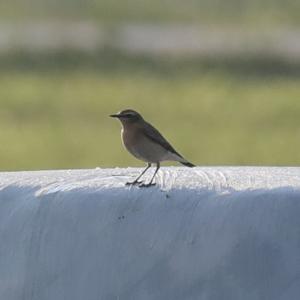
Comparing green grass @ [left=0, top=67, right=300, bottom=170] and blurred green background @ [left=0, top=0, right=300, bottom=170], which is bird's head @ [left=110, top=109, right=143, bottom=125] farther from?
green grass @ [left=0, top=67, right=300, bottom=170]

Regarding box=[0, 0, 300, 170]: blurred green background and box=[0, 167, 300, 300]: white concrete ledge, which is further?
box=[0, 0, 300, 170]: blurred green background

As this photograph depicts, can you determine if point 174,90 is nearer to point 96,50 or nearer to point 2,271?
point 96,50

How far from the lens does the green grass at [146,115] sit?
18.3 meters

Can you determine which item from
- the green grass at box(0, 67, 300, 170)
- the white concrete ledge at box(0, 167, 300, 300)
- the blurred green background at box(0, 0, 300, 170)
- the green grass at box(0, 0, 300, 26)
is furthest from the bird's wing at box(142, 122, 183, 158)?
the green grass at box(0, 0, 300, 26)

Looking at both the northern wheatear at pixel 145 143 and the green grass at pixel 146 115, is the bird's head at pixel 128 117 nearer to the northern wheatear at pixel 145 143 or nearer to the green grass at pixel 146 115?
the northern wheatear at pixel 145 143

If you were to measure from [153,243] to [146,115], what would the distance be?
688 inches

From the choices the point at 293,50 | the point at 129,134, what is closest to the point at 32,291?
the point at 129,134

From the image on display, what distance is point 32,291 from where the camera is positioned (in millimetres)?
5203

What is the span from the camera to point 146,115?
22.6 meters

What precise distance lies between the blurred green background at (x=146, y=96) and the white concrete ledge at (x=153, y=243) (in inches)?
410

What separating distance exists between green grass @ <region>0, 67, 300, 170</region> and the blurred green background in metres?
0.02

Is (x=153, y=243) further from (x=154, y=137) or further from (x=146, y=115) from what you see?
(x=146, y=115)

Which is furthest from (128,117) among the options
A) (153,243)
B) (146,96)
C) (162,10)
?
(162,10)

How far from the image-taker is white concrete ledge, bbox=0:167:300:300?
16.6ft
